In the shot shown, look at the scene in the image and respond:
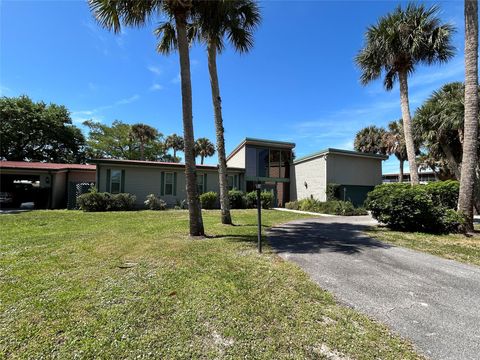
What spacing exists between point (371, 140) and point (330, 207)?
19.2 meters

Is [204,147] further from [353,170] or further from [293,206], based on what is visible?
[353,170]

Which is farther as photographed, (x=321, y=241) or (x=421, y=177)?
(x=421, y=177)

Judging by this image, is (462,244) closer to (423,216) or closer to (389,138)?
(423,216)

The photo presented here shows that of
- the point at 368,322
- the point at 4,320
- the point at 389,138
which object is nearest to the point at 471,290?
the point at 368,322

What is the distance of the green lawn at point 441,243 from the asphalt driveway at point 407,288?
1.81 feet

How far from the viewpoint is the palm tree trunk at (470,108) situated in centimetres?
808

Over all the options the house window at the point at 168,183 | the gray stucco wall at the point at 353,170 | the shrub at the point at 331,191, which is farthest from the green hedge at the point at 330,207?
the house window at the point at 168,183

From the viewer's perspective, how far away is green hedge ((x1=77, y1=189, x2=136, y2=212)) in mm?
14164

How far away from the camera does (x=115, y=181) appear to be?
1675cm

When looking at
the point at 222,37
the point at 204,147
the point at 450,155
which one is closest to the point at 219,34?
the point at 222,37

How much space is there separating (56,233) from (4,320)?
19.0 ft

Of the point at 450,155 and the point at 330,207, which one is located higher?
the point at 450,155

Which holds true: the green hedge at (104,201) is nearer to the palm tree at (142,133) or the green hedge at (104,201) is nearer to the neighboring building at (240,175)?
the neighboring building at (240,175)

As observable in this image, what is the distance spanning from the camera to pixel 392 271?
459cm
